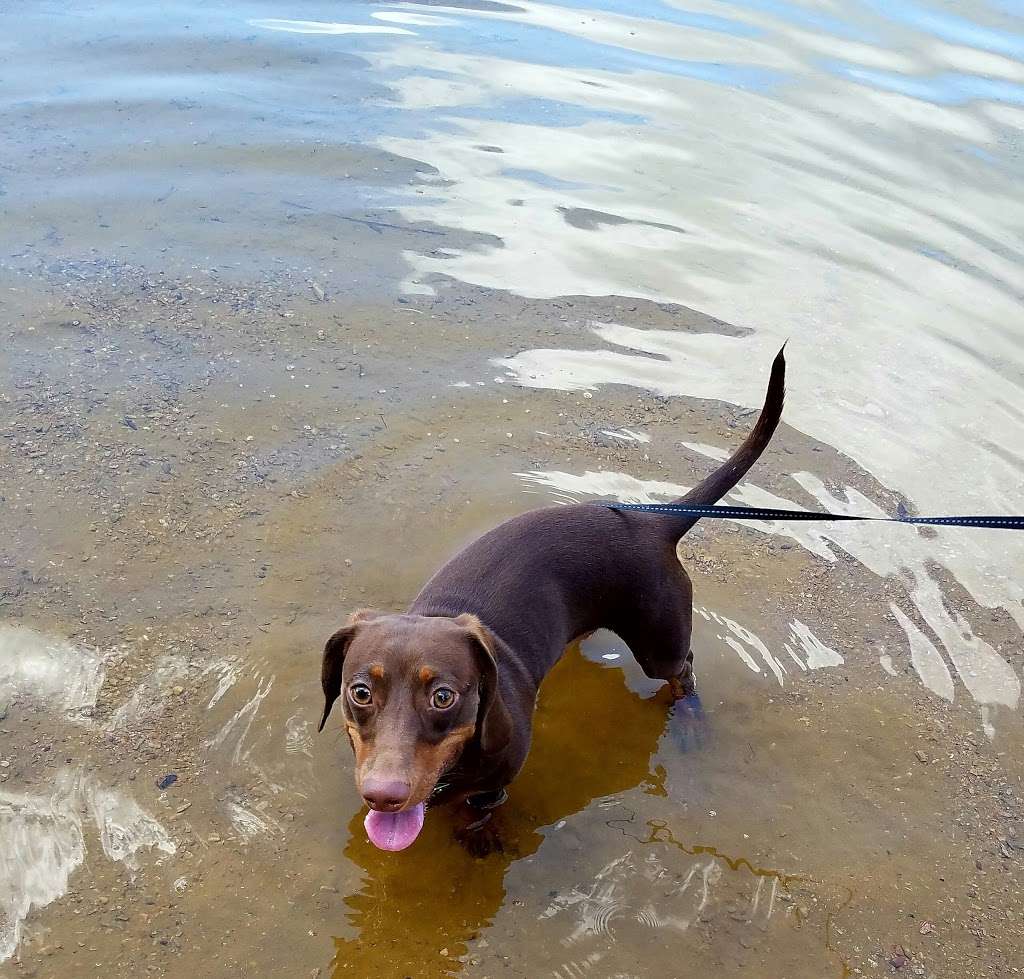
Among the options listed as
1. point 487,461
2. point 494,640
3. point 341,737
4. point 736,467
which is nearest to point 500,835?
point 341,737

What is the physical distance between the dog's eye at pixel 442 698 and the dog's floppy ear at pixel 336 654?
1.08 feet

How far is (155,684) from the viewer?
374 centimetres

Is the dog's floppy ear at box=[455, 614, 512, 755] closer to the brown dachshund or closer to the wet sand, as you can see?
the brown dachshund

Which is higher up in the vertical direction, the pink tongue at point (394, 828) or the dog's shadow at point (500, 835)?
the pink tongue at point (394, 828)

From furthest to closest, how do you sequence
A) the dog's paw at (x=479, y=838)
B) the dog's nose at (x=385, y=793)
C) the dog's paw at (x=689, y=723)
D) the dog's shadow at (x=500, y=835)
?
the dog's paw at (x=689, y=723) → the dog's paw at (x=479, y=838) → the dog's shadow at (x=500, y=835) → the dog's nose at (x=385, y=793)

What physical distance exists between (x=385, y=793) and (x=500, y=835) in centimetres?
107

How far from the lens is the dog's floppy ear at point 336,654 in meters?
2.94

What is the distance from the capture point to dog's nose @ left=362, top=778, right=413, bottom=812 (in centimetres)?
254

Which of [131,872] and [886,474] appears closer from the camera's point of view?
[131,872]

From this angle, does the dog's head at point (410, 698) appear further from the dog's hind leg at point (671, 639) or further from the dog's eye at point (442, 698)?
the dog's hind leg at point (671, 639)

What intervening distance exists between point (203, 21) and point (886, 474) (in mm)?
7101

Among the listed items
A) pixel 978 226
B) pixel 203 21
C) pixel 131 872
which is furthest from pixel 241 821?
pixel 203 21

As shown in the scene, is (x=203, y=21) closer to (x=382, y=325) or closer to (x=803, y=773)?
(x=382, y=325)

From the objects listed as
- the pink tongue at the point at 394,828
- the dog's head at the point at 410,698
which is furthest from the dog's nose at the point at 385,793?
the pink tongue at the point at 394,828
